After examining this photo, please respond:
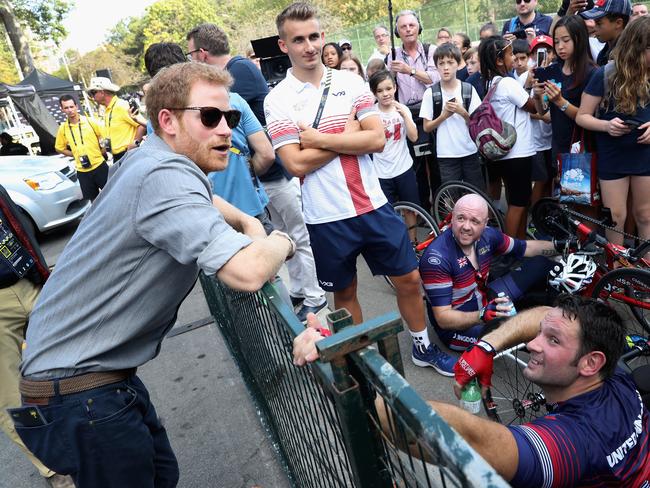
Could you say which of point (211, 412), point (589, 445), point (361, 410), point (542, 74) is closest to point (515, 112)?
point (542, 74)

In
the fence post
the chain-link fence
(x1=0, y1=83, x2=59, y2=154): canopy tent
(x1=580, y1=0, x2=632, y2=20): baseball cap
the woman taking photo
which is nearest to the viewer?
the fence post

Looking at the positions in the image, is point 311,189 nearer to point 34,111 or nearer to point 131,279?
point 131,279

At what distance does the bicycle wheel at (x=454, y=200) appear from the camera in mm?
4414

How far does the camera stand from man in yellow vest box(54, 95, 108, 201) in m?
7.17

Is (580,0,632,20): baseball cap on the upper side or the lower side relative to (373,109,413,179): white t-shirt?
upper

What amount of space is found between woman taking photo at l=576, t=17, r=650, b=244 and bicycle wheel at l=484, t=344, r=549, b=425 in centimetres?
147

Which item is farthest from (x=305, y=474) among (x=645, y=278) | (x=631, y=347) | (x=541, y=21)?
(x=541, y=21)

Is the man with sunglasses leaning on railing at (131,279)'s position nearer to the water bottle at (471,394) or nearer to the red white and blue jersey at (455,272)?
the water bottle at (471,394)

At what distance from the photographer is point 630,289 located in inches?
112

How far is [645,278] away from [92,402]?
2.79m

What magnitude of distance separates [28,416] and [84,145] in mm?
6421

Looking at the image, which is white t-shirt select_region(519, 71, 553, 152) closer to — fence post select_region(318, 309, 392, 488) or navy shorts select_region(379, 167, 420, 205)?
navy shorts select_region(379, 167, 420, 205)

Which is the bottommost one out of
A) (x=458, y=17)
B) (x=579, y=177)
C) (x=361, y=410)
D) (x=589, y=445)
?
(x=579, y=177)

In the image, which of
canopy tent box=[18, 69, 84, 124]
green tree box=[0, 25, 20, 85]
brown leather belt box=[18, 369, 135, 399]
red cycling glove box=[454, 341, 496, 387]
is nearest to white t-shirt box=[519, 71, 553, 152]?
red cycling glove box=[454, 341, 496, 387]
